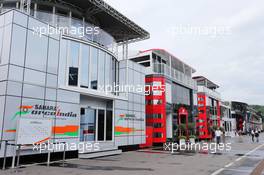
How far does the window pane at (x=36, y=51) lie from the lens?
37.8 feet

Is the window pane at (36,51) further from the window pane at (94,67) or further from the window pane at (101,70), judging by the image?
the window pane at (101,70)

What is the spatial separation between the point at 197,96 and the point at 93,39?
2613 cm

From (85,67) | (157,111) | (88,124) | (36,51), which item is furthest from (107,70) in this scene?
(157,111)

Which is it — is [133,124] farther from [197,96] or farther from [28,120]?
[197,96]

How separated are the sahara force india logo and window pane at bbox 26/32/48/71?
7.12ft

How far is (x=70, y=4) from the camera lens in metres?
16.7

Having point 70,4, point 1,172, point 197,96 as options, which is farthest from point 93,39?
point 197,96

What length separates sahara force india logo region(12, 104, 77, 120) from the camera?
1067 centimetres

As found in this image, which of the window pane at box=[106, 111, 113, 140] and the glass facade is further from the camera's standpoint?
the window pane at box=[106, 111, 113, 140]

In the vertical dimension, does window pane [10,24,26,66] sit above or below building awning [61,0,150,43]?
below

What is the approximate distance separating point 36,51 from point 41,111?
332 centimetres

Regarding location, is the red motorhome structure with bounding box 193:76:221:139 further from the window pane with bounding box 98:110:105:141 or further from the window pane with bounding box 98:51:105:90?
the window pane with bounding box 98:51:105:90

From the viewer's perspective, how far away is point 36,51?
11898 mm

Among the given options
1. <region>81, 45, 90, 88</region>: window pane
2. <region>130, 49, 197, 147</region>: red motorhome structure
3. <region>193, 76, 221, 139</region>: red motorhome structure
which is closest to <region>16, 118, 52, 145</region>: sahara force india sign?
<region>81, 45, 90, 88</region>: window pane
